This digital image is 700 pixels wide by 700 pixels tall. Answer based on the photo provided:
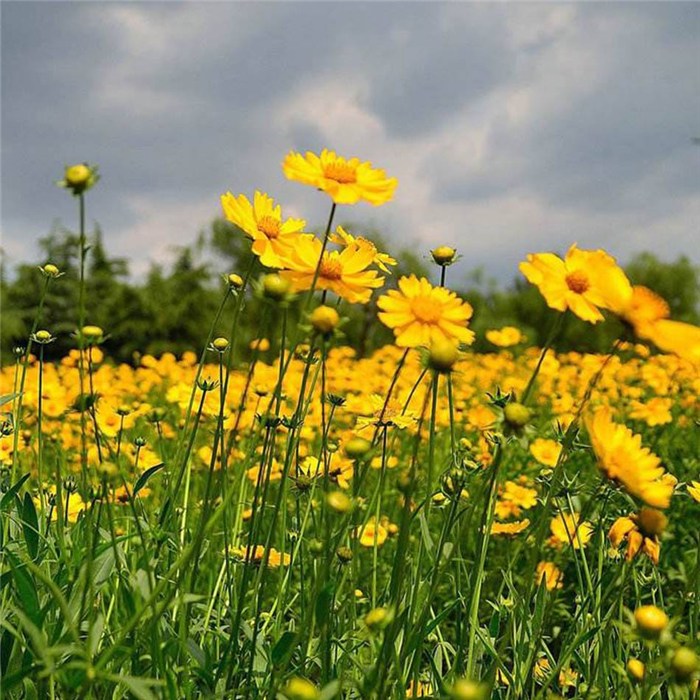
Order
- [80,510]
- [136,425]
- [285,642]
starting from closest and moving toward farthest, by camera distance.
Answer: [285,642], [80,510], [136,425]

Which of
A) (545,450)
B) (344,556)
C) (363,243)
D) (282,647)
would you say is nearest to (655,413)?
(545,450)

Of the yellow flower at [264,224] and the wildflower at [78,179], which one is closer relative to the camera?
the wildflower at [78,179]

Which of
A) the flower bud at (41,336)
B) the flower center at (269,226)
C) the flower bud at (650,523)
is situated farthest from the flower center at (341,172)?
the flower bud at (41,336)

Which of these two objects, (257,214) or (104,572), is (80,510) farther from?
(257,214)

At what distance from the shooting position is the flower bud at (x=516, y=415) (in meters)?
0.69

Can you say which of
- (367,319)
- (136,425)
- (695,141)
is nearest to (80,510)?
(695,141)

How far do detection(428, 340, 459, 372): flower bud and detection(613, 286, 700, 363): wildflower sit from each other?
0.65 ft

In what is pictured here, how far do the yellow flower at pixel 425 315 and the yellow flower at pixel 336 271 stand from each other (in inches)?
1.1

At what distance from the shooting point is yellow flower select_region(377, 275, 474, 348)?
823 millimetres

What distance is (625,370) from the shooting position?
15.0 ft

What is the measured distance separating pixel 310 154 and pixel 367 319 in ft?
36.7

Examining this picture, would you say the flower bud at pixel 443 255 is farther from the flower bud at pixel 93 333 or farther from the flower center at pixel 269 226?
the flower bud at pixel 93 333

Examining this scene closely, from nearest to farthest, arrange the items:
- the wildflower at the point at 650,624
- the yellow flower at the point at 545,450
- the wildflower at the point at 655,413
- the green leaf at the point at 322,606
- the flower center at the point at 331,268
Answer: the wildflower at the point at 650,624, the green leaf at the point at 322,606, the flower center at the point at 331,268, the yellow flower at the point at 545,450, the wildflower at the point at 655,413

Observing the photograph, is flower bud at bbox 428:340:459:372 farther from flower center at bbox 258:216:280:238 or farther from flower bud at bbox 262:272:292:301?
flower center at bbox 258:216:280:238
